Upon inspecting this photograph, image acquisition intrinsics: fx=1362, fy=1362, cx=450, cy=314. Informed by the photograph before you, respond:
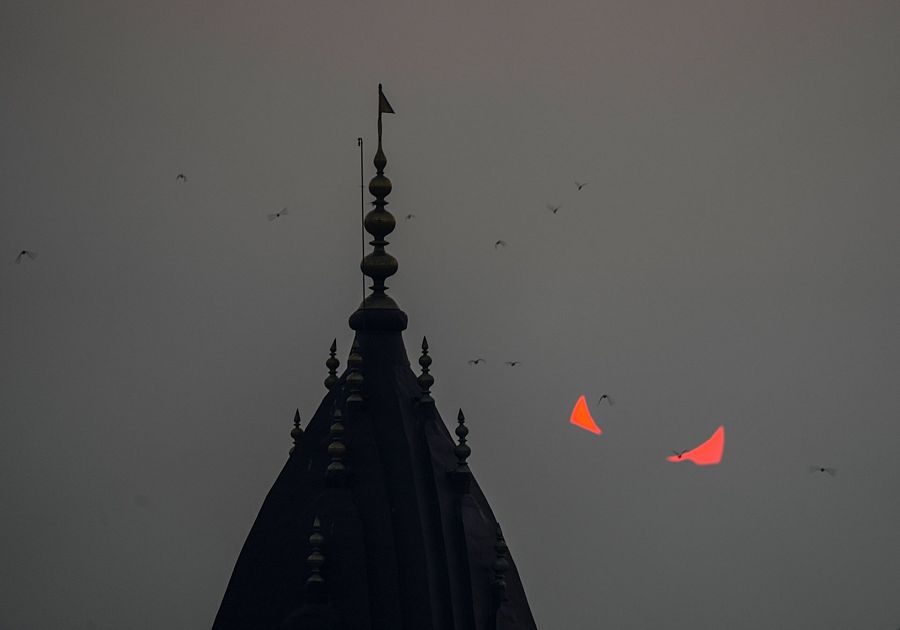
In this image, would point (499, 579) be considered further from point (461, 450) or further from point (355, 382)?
point (355, 382)

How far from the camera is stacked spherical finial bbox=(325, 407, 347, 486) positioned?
54.9 feet

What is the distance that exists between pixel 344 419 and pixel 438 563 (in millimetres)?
2187

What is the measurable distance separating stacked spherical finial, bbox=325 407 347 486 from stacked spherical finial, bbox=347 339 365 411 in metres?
0.28

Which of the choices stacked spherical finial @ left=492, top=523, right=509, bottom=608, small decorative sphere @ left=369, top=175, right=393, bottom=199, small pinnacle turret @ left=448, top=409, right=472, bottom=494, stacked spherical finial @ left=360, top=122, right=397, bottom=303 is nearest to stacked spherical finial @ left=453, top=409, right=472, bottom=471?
small pinnacle turret @ left=448, top=409, right=472, bottom=494

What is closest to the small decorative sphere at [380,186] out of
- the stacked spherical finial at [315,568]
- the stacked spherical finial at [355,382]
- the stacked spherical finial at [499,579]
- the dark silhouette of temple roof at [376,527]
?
the dark silhouette of temple roof at [376,527]

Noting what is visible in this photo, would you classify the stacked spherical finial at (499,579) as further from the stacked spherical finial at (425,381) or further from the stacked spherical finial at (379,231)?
the stacked spherical finial at (379,231)

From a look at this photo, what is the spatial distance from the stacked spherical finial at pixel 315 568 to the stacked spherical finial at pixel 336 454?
80 centimetres

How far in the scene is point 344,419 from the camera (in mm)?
17375

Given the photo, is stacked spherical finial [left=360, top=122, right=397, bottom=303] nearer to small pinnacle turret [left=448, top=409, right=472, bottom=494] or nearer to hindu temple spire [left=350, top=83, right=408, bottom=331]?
hindu temple spire [left=350, top=83, right=408, bottom=331]

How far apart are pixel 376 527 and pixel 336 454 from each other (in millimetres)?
A: 1033

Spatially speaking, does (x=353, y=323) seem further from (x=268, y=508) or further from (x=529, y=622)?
(x=529, y=622)

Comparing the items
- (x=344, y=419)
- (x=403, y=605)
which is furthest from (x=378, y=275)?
(x=403, y=605)

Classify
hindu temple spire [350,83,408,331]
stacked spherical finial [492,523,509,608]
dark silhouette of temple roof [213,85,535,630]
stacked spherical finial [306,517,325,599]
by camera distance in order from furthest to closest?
hindu temple spire [350,83,408,331], stacked spherical finial [492,523,509,608], dark silhouette of temple roof [213,85,535,630], stacked spherical finial [306,517,325,599]

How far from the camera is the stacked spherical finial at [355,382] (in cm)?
1742
